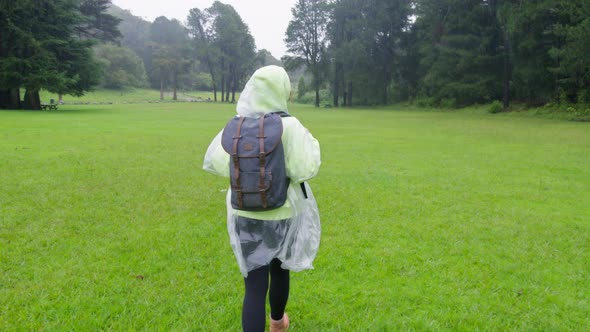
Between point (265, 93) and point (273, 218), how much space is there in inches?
28.6

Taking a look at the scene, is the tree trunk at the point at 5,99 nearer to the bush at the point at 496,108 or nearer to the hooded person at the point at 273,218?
the hooded person at the point at 273,218

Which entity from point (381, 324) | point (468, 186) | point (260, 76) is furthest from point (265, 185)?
point (468, 186)

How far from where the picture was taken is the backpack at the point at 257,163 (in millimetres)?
2289

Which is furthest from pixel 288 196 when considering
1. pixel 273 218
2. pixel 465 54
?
pixel 465 54

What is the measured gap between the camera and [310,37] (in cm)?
5447

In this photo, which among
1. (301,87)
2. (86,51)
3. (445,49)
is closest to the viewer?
(86,51)

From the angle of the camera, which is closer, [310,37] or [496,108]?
[496,108]

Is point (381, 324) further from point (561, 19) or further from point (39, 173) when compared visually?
point (561, 19)

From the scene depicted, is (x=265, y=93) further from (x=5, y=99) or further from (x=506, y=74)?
(x=5, y=99)

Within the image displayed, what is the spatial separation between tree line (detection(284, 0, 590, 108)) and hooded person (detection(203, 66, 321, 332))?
23.5 meters

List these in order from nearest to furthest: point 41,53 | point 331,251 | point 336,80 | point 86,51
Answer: point 331,251 < point 41,53 < point 86,51 < point 336,80

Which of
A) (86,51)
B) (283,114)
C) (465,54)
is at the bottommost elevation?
(283,114)

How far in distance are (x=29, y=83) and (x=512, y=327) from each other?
105ft

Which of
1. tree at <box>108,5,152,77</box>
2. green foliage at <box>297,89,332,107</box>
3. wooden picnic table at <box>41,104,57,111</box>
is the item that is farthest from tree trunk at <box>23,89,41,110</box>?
tree at <box>108,5,152,77</box>
